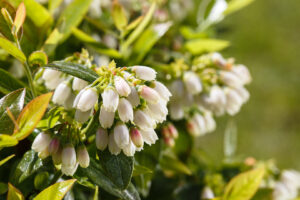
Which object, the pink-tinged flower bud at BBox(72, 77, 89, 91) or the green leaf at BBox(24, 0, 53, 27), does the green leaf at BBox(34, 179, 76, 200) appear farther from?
the green leaf at BBox(24, 0, 53, 27)

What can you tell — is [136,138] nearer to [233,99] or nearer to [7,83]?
[7,83]

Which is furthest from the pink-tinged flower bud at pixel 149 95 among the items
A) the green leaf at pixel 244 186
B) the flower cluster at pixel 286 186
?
the flower cluster at pixel 286 186

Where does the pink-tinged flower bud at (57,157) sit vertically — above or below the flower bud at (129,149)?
below

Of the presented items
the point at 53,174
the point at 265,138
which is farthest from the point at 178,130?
the point at 265,138

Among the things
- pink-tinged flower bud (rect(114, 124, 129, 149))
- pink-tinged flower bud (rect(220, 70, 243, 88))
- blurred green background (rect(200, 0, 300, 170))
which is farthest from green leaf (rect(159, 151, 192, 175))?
blurred green background (rect(200, 0, 300, 170))

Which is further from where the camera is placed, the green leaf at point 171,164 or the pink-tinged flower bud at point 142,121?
the green leaf at point 171,164

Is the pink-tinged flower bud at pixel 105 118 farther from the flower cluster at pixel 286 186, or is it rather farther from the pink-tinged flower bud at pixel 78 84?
the flower cluster at pixel 286 186

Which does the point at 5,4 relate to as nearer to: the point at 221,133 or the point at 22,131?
the point at 22,131
